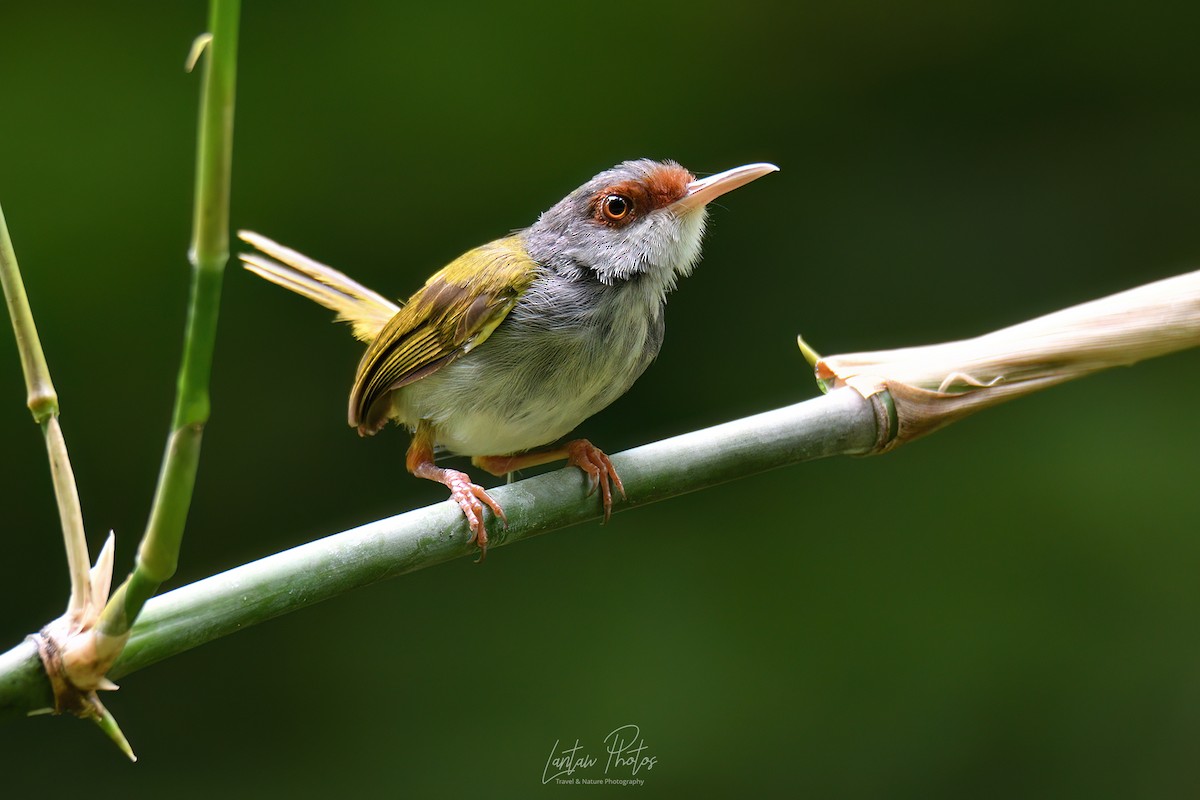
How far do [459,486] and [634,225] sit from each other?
542 millimetres

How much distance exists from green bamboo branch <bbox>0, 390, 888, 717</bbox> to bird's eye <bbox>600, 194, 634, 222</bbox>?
1.68 ft

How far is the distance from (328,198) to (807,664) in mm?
1844

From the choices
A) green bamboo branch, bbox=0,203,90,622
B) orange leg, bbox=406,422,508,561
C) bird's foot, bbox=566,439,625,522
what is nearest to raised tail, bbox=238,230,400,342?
orange leg, bbox=406,422,508,561

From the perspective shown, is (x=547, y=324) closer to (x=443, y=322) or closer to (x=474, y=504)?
(x=443, y=322)

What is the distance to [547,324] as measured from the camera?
1.67 m

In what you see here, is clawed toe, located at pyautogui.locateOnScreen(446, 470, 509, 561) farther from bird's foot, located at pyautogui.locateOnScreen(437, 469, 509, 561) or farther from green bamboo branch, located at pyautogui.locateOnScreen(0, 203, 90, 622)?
green bamboo branch, located at pyautogui.locateOnScreen(0, 203, 90, 622)

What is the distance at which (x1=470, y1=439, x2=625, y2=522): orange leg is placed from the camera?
1346mm

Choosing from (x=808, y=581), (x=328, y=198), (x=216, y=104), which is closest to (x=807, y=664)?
(x=808, y=581)

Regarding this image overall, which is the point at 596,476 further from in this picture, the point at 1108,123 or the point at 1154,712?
the point at 1108,123

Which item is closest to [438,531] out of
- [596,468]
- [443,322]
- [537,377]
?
[596,468]

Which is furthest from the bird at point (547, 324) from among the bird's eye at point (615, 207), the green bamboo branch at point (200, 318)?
the green bamboo branch at point (200, 318)

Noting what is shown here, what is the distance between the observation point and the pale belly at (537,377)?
1660mm

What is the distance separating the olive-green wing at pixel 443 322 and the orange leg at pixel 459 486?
4.1 inches

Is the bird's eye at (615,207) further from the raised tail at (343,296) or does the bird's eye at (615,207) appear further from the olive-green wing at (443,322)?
the raised tail at (343,296)
